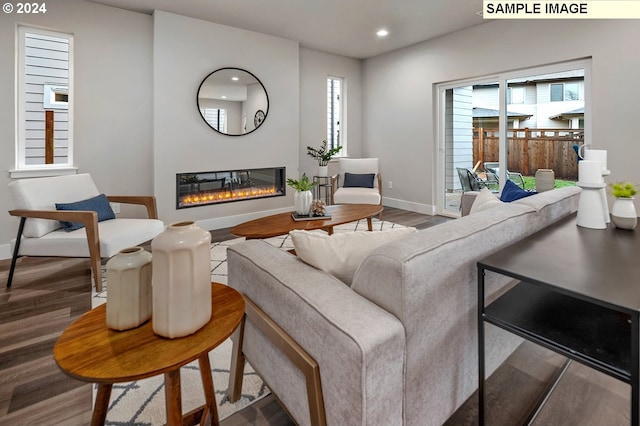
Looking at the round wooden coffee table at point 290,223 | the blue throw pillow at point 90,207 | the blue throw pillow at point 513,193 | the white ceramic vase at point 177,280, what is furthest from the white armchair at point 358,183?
the white ceramic vase at point 177,280

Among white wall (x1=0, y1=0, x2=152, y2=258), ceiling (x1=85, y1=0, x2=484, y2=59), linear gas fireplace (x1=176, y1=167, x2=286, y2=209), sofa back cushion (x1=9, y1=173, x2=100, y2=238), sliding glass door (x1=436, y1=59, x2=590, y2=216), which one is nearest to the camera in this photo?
sofa back cushion (x1=9, y1=173, x2=100, y2=238)

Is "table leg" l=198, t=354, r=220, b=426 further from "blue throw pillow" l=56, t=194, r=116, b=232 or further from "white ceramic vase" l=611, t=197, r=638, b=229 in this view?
"blue throw pillow" l=56, t=194, r=116, b=232

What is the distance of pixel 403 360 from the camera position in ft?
3.00

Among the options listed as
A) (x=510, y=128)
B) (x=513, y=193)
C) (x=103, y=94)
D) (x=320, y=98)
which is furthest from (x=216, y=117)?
(x=510, y=128)

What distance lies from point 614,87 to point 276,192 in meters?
4.13

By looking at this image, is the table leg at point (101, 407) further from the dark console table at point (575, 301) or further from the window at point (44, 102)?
the window at point (44, 102)

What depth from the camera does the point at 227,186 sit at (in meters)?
4.77

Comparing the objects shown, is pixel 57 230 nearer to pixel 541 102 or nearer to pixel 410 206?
pixel 410 206

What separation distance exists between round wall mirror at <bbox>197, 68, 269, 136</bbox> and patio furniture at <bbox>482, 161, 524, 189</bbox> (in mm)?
3171

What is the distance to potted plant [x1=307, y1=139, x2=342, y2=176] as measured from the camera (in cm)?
525

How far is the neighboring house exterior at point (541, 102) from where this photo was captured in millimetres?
3826

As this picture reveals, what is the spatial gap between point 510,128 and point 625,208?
10.4 ft

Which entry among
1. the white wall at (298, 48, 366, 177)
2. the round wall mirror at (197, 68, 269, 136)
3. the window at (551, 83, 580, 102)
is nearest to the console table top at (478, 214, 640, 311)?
the window at (551, 83, 580, 102)

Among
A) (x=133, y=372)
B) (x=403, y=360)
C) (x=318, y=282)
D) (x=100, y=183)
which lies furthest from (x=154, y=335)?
(x=100, y=183)
